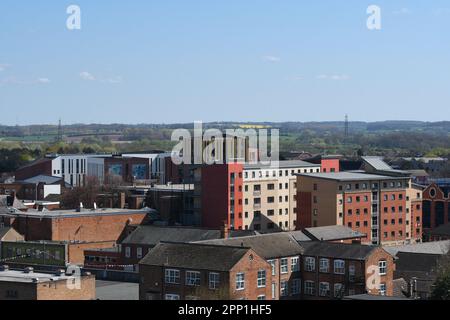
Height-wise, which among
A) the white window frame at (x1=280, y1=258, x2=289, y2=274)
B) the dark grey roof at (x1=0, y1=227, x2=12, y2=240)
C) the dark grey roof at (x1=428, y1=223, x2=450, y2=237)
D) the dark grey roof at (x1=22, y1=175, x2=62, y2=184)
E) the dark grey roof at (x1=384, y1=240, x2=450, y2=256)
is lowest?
the dark grey roof at (x1=428, y1=223, x2=450, y2=237)

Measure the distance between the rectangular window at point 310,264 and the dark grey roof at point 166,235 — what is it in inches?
292

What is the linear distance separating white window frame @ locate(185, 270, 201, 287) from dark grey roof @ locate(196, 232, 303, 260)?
331cm

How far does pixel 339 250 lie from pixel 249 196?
20975 mm

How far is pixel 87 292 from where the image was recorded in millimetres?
32281

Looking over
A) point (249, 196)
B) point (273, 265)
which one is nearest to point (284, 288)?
point (273, 265)

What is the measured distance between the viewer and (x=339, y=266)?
116 feet

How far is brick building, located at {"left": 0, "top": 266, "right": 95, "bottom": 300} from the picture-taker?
3062cm

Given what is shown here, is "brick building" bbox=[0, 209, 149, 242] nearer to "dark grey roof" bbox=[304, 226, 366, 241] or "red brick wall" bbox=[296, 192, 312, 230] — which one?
"red brick wall" bbox=[296, 192, 312, 230]

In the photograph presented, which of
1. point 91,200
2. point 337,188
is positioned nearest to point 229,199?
point 337,188

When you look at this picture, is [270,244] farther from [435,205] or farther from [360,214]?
[435,205]

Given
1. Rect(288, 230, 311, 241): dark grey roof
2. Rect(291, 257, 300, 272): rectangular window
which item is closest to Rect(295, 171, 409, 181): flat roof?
Rect(288, 230, 311, 241): dark grey roof

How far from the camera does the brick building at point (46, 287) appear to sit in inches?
1206

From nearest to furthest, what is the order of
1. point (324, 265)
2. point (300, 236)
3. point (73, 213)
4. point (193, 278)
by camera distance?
1. point (193, 278)
2. point (324, 265)
3. point (300, 236)
4. point (73, 213)

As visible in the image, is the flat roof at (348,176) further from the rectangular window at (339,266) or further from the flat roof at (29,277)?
the flat roof at (29,277)
